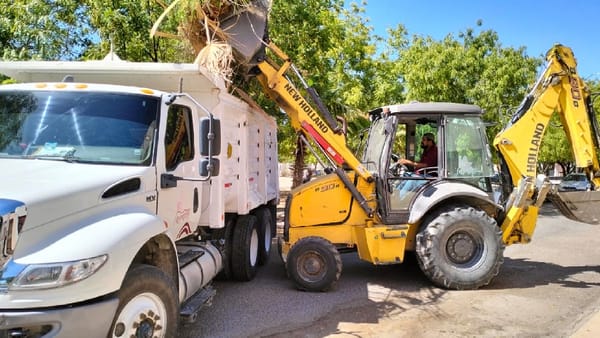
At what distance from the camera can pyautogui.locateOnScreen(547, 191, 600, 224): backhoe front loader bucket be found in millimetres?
8117

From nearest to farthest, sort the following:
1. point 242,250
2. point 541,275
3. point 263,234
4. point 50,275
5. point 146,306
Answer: point 50,275
point 146,306
point 242,250
point 541,275
point 263,234

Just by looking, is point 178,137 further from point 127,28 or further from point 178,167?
point 127,28

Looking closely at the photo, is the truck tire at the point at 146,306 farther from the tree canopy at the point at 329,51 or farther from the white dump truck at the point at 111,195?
the tree canopy at the point at 329,51

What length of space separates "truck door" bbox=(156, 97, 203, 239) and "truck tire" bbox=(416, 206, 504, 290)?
342cm

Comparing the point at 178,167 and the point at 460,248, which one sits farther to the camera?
the point at 460,248

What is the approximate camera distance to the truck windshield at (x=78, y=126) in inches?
173

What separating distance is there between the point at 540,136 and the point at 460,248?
Answer: 7.74ft

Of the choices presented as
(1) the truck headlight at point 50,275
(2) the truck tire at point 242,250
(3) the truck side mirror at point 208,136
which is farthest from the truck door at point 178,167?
(2) the truck tire at point 242,250

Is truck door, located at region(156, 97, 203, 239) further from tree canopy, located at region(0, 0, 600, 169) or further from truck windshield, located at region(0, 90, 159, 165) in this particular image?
tree canopy, located at region(0, 0, 600, 169)

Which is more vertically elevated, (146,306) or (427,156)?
(427,156)

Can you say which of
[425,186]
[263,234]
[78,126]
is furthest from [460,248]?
[78,126]

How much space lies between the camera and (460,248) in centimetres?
737

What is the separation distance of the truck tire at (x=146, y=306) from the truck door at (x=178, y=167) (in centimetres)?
85

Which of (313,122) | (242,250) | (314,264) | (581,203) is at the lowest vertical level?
(314,264)
